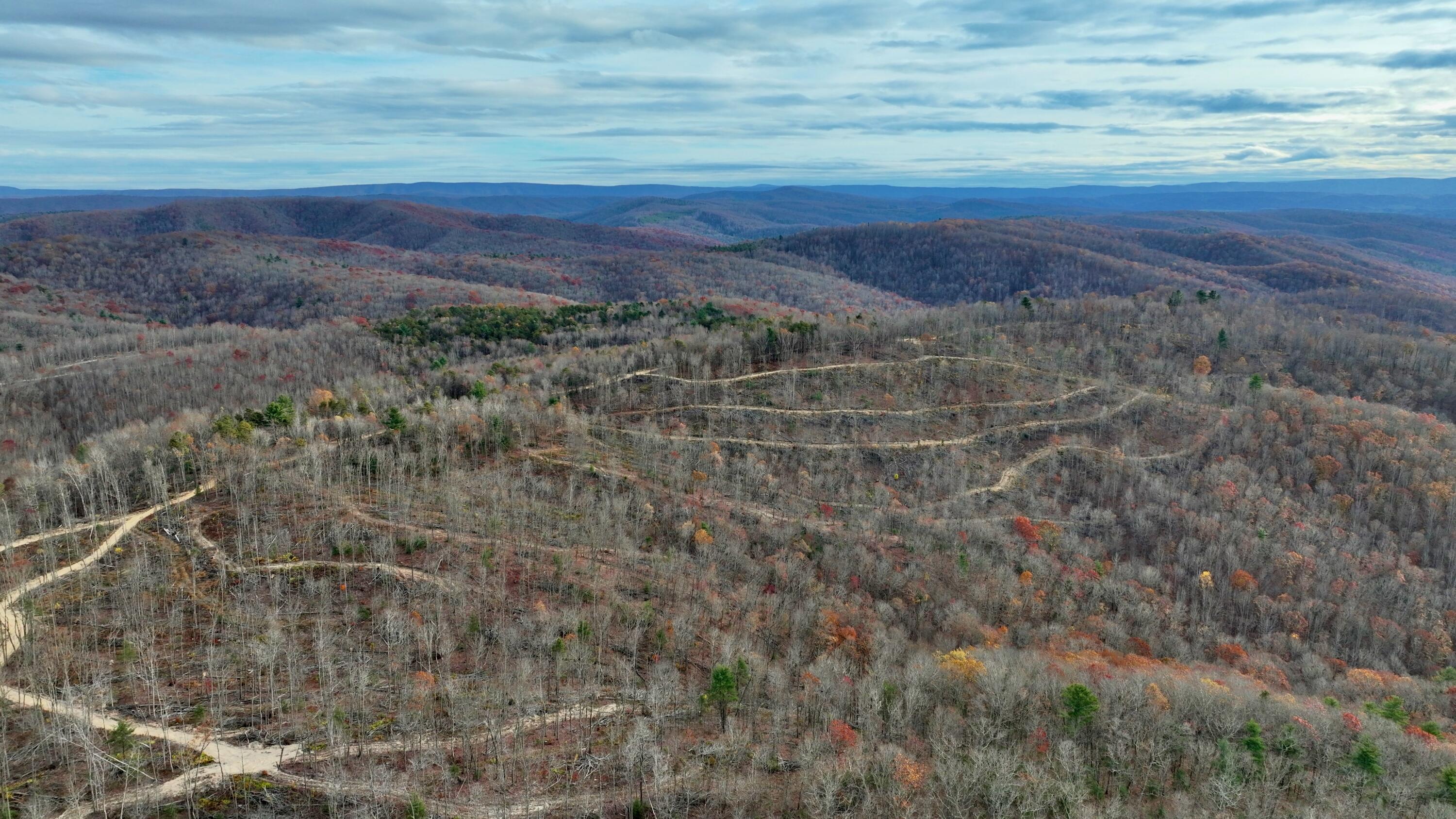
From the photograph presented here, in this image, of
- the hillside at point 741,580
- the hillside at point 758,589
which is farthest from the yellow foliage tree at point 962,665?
the hillside at point 758,589

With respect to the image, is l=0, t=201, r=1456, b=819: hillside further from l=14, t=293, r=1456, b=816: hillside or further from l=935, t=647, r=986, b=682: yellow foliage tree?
l=935, t=647, r=986, b=682: yellow foliage tree

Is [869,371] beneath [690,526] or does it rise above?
above

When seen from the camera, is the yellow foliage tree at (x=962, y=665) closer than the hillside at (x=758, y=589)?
No

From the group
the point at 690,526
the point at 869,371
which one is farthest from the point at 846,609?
the point at 869,371

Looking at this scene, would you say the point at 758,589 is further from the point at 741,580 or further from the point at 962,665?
the point at 962,665

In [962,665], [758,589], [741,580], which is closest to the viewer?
[962,665]

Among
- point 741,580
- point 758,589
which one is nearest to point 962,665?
point 758,589

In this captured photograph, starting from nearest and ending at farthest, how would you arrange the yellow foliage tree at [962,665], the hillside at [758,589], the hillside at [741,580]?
the hillside at [741,580] → the hillside at [758,589] → the yellow foliage tree at [962,665]

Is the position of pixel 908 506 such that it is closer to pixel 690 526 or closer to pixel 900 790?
pixel 690 526

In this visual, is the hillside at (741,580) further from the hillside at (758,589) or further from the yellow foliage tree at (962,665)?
the yellow foliage tree at (962,665)

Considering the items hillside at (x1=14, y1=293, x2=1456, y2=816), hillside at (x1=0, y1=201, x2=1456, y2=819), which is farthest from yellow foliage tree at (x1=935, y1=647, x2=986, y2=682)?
hillside at (x1=14, y1=293, x2=1456, y2=816)

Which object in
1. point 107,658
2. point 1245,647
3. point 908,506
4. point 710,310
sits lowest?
point 1245,647
